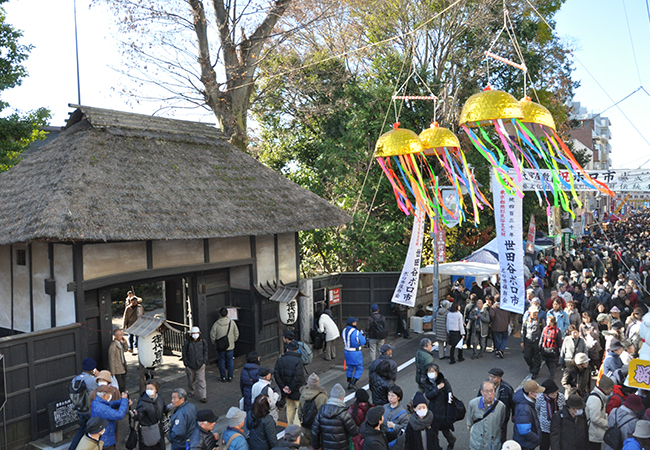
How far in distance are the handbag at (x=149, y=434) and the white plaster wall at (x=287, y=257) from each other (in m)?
6.59

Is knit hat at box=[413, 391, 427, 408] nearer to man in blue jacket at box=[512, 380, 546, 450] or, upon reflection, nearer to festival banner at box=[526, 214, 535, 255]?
man in blue jacket at box=[512, 380, 546, 450]

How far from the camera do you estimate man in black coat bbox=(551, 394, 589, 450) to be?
19.1 feet

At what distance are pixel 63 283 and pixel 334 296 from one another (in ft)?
24.2

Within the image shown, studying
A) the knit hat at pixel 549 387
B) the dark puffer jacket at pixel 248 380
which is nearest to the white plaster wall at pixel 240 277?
the dark puffer jacket at pixel 248 380

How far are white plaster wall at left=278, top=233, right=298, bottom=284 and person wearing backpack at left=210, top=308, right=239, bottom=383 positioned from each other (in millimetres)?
2614

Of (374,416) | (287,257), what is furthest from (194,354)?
(374,416)

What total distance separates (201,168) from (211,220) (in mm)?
2072

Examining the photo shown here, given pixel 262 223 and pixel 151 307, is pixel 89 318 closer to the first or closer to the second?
pixel 262 223

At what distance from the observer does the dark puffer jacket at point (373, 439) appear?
524cm

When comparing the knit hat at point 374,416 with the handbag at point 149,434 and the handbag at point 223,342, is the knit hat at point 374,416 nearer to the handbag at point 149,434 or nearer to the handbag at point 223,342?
the handbag at point 149,434

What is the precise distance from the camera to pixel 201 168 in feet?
38.2

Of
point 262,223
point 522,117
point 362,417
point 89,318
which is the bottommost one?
point 362,417

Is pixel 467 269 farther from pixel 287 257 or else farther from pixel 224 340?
pixel 224 340

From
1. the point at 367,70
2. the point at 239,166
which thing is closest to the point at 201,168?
the point at 239,166
